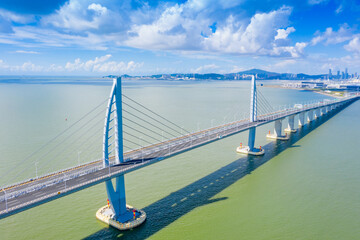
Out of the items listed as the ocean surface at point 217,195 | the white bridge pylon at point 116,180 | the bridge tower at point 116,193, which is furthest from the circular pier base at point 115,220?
the ocean surface at point 217,195

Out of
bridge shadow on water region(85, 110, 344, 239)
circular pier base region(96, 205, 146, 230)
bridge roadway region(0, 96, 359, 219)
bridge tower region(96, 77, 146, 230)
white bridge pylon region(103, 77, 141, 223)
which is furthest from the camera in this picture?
white bridge pylon region(103, 77, 141, 223)

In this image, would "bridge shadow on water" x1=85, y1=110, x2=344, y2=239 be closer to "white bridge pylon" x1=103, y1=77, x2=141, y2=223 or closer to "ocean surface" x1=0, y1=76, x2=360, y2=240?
"ocean surface" x1=0, y1=76, x2=360, y2=240

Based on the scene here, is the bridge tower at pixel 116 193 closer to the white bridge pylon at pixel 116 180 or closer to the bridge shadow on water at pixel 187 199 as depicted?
the white bridge pylon at pixel 116 180

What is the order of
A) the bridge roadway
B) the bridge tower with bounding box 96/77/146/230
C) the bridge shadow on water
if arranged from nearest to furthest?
the bridge roadway
the bridge shadow on water
the bridge tower with bounding box 96/77/146/230

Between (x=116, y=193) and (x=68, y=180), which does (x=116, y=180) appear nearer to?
(x=116, y=193)

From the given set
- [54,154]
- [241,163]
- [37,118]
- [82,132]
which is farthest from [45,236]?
[37,118]

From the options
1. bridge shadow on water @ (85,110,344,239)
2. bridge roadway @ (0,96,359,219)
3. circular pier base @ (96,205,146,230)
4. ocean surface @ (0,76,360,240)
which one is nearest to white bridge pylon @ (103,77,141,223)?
circular pier base @ (96,205,146,230)

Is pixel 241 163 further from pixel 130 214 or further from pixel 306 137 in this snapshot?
pixel 306 137
